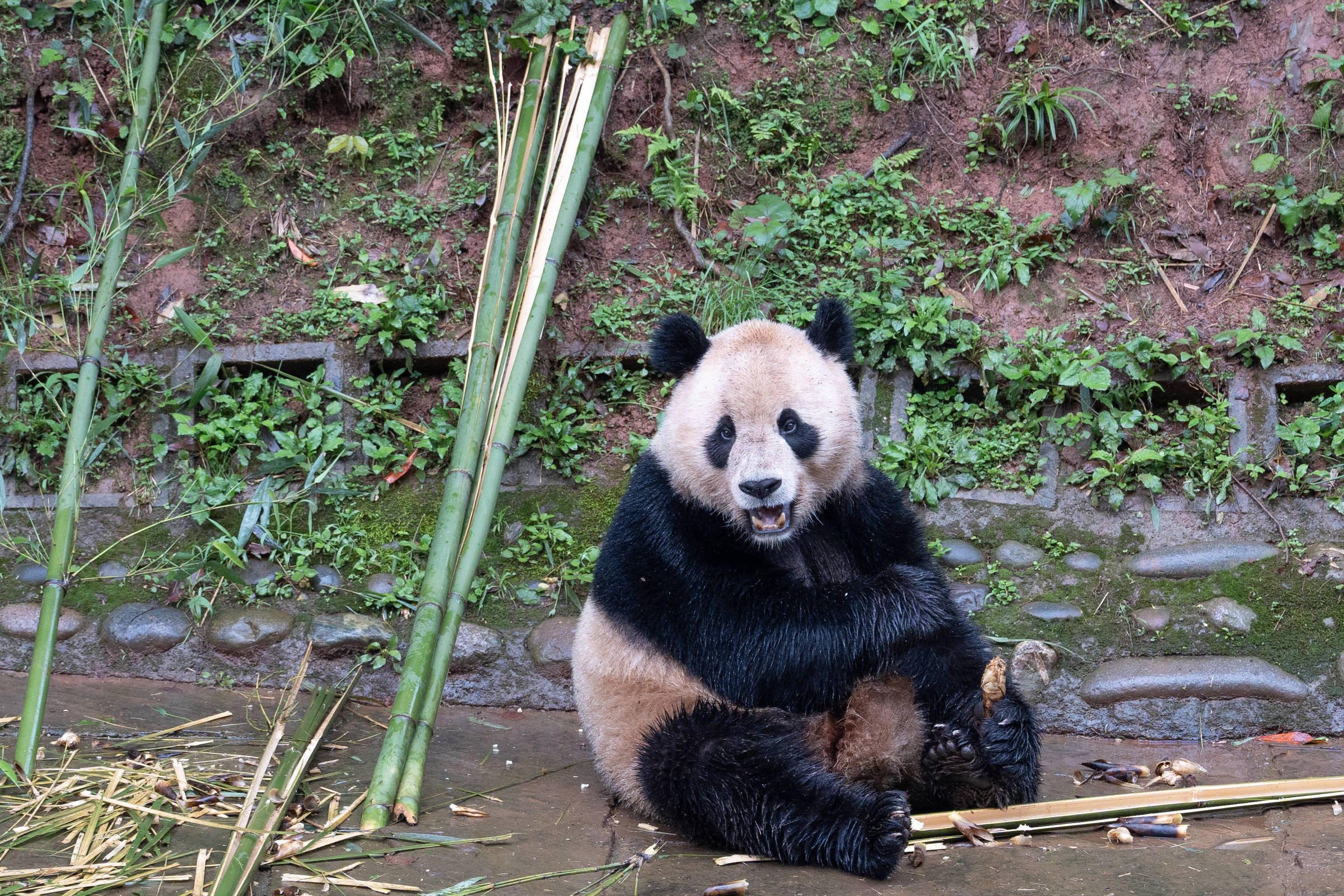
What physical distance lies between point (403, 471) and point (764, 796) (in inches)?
133

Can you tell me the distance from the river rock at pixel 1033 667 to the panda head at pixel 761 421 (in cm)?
166

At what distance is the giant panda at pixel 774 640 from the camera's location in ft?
10.5

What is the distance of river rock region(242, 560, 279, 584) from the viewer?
541 centimetres

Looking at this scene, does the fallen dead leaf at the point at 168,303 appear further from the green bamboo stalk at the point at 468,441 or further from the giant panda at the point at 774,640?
the giant panda at the point at 774,640

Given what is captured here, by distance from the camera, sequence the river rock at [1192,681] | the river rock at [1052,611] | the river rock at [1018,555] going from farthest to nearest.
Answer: the river rock at [1018,555] < the river rock at [1052,611] < the river rock at [1192,681]

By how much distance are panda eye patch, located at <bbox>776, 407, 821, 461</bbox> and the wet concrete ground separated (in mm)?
1284

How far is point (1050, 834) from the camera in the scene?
3238 millimetres

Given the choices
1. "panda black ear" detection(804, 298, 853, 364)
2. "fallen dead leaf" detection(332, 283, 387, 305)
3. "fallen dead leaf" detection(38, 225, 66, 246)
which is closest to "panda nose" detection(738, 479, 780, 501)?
"panda black ear" detection(804, 298, 853, 364)

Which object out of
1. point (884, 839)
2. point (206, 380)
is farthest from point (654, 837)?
point (206, 380)

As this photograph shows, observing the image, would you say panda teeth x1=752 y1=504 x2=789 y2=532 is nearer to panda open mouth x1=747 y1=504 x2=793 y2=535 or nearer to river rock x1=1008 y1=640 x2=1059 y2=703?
panda open mouth x1=747 y1=504 x2=793 y2=535

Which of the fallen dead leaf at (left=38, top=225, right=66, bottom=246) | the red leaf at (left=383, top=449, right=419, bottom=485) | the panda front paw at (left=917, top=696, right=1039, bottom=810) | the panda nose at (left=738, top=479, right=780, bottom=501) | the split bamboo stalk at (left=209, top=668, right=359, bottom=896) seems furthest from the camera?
the fallen dead leaf at (left=38, top=225, right=66, bottom=246)

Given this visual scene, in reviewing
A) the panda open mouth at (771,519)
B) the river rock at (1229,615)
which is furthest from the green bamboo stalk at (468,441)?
the river rock at (1229,615)

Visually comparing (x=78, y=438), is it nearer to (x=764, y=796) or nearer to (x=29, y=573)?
(x=29, y=573)

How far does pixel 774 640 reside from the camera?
10.9ft
